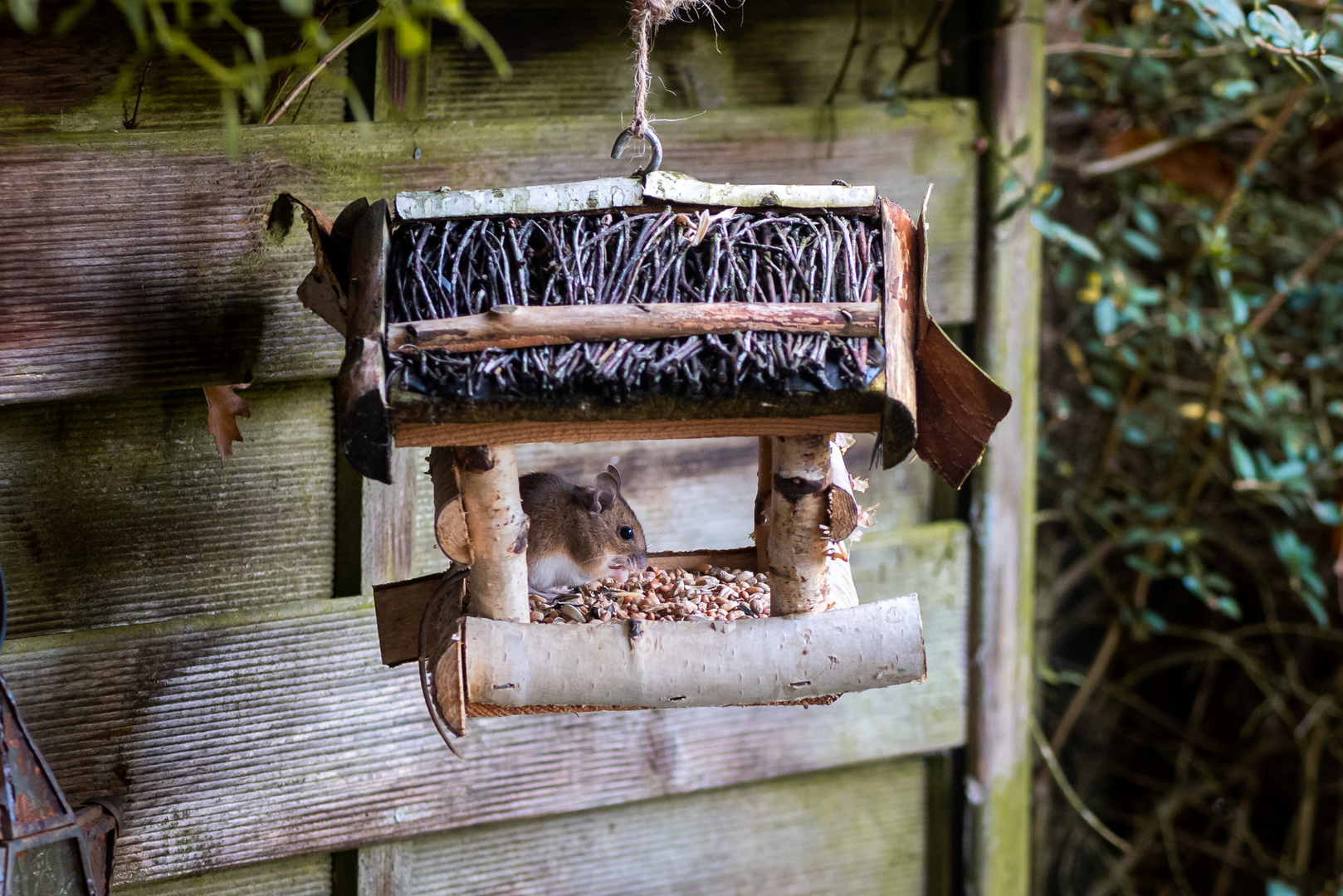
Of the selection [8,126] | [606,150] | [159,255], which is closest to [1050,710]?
[606,150]

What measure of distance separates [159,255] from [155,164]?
0.12m

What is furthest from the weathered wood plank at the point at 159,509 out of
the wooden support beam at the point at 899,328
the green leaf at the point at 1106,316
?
the green leaf at the point at 1106,316

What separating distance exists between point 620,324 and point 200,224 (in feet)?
2.54

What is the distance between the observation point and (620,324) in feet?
3.56

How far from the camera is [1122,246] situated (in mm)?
2807

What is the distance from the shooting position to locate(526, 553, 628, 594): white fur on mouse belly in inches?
65.7

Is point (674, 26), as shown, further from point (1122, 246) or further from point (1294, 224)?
point (1294, 224)

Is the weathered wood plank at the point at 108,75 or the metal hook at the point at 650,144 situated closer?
→ the metal hook at the point at 650,144

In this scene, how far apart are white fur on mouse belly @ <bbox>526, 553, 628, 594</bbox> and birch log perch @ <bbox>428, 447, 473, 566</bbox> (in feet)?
1.29

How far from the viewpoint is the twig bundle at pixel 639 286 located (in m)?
1.07

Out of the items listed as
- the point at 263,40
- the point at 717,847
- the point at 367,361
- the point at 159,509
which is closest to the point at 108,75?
the point at 263,40

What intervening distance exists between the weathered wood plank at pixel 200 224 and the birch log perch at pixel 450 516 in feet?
1.38

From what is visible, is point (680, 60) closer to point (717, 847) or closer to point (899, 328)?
point (899, 328)

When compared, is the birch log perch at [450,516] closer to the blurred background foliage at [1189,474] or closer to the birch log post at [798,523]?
the birch log post at [798,523]
